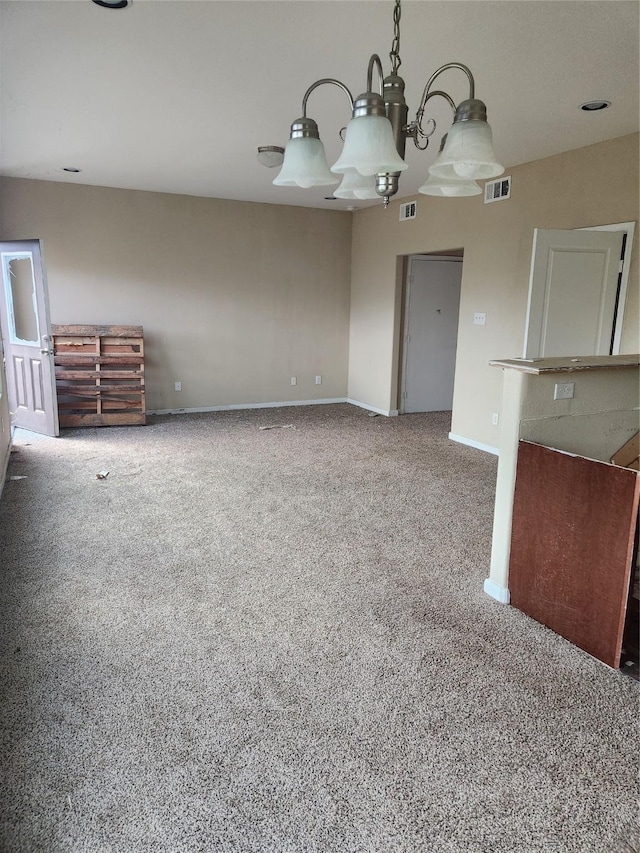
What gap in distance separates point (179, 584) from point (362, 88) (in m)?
2.96

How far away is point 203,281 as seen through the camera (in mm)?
6785

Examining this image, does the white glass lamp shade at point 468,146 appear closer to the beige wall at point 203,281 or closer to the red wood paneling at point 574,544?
the red wood paneling at point 574,544

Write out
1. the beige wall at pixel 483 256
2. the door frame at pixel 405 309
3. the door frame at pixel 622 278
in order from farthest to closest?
the door frame at pixel 405 309, the beige wall at pixel 483 256, the door frame at pixel 622 278

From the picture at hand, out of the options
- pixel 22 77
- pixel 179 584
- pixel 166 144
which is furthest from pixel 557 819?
pixel 166 144

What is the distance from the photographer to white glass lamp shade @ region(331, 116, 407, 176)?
1.68m

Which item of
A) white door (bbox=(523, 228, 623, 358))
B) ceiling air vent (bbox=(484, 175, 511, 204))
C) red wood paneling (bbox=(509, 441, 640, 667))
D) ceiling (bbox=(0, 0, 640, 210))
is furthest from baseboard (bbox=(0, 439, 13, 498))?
ceiling air vent (bbox=(484, 175, 511, 204))

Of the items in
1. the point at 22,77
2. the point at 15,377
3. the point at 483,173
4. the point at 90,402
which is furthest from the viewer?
the point at 90,402

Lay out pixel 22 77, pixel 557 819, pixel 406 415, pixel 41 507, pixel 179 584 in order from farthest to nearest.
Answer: pixel 406 415 < pixel 41 507 < pixel 22 77 < pixel 179 584 < pixel 557 819

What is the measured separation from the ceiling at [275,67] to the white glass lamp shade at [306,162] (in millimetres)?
826

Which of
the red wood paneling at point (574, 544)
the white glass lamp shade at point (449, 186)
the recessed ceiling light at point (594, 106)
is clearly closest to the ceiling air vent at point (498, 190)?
the recessed ceiling light at point (594, 106)

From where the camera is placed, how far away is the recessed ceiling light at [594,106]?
10.8 feet

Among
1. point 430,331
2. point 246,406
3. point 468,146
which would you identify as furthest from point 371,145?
point 246,406

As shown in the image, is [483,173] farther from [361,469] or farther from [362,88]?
[361,469]

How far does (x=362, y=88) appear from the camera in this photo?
3213 mm
